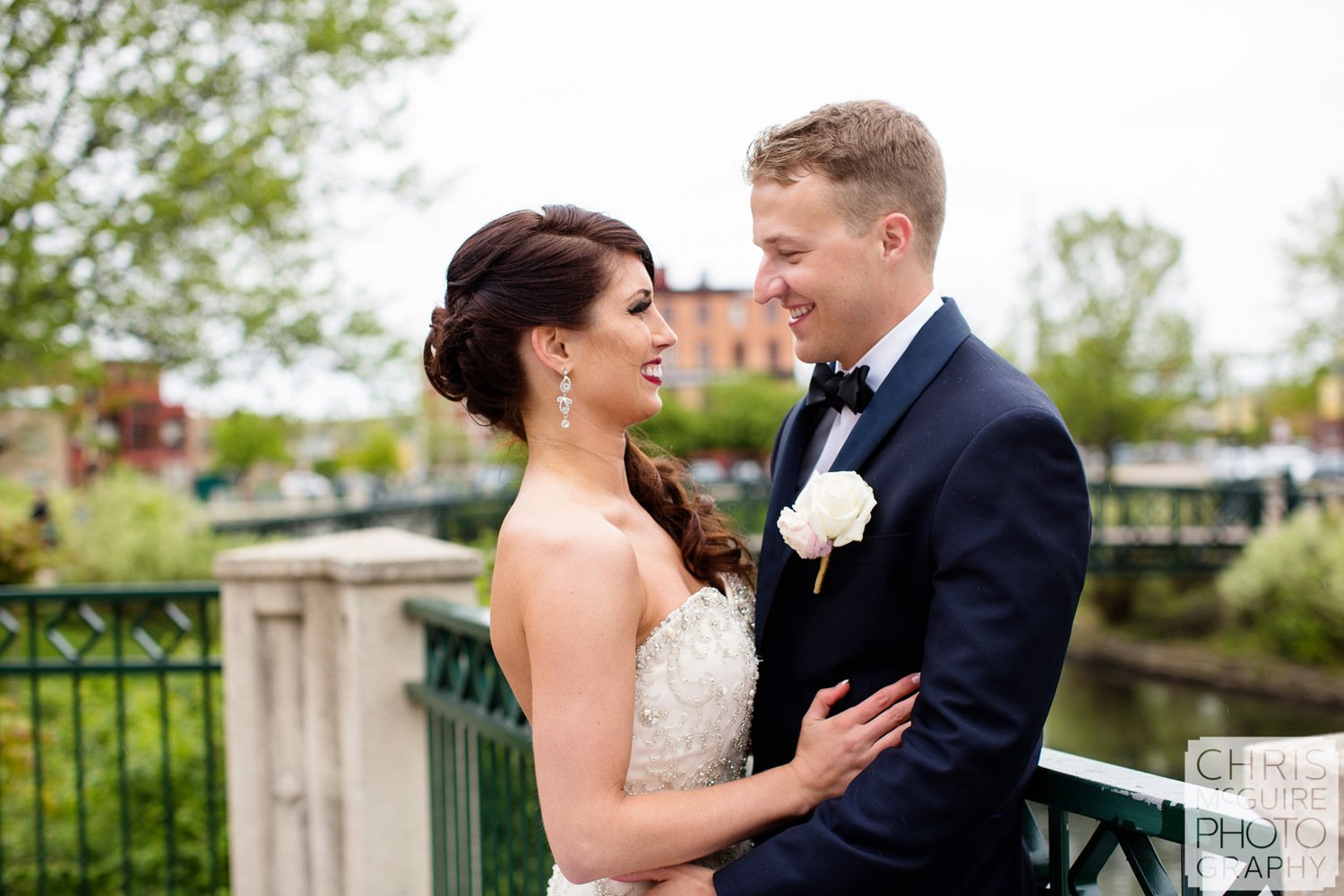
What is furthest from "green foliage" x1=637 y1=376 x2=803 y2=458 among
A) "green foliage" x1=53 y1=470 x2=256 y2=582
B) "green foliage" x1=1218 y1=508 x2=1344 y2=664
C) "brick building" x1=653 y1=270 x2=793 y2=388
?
"green foliage" x1=53 y1=470 x2=256 y2=582

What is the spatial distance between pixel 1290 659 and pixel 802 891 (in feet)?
65.7

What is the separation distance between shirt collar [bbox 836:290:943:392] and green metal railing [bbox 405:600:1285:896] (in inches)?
29.6

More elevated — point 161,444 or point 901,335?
point 901,335

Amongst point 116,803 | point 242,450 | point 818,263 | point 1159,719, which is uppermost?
point 818,263

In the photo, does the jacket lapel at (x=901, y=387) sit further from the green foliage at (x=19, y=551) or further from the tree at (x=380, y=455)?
the tree at (x=380, y=455)

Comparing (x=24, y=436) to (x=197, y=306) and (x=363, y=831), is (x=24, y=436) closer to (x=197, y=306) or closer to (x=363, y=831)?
(x=197, y=306)

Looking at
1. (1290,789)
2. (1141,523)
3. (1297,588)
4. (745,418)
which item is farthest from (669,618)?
(745,418)

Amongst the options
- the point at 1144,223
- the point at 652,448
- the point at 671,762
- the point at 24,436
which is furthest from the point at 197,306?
the point at 1144,223

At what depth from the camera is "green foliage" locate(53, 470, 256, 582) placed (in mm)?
14422

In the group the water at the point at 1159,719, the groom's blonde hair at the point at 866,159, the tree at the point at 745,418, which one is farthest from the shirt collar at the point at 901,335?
the tree at the point at 745,418

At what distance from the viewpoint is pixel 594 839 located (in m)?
1.97

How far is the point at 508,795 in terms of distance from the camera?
337 centimetres

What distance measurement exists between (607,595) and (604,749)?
26 centimetres

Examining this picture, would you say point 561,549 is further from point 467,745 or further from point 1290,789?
point 467,745
